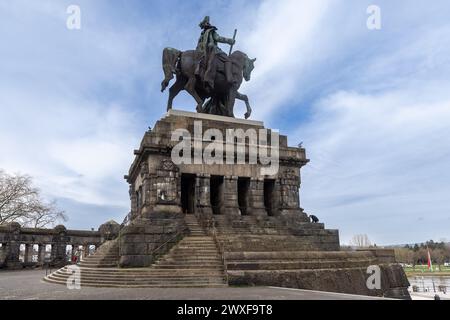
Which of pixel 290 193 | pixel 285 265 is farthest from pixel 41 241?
pixel 285 265

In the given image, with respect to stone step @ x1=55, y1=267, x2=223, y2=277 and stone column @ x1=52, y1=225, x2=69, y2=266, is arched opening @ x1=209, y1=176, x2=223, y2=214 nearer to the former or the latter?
stone step @ x1=55, y1=267, x2=223, y2=277

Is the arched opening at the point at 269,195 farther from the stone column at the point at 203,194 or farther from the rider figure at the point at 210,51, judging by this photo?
the rider figure at the point at 210,51

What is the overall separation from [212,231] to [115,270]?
16.6 ft

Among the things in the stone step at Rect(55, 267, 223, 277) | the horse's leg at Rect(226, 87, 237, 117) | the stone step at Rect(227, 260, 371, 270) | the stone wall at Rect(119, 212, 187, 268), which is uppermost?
the horse's leg at Rect(226, 87, 237, 117)

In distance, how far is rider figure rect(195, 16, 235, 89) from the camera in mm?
25094

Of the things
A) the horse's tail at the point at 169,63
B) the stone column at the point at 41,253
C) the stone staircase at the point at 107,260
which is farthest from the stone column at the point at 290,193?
the stone column at the point at 41,253

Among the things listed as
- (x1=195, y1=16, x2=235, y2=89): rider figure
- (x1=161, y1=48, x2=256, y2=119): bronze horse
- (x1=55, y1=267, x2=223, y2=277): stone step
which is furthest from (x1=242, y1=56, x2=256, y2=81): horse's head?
(x1=55, y1=267, x2=223, y2=277): stone step

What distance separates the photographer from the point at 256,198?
910 inches

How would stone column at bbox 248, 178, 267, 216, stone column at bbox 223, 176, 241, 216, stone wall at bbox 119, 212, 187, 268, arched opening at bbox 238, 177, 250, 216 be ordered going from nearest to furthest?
stone wall at bbox 119, 212, 187, 268 → stone column at bbox 223, 176, 241, 216 → stone column at bbox 248, 178, 267, 216 → arched opening at bbox 238, 177, 250, 216

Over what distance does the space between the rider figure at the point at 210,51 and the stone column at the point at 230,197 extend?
652cm

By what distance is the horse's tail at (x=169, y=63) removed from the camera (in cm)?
2517

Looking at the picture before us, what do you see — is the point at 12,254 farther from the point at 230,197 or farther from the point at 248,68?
the point at 248,68
